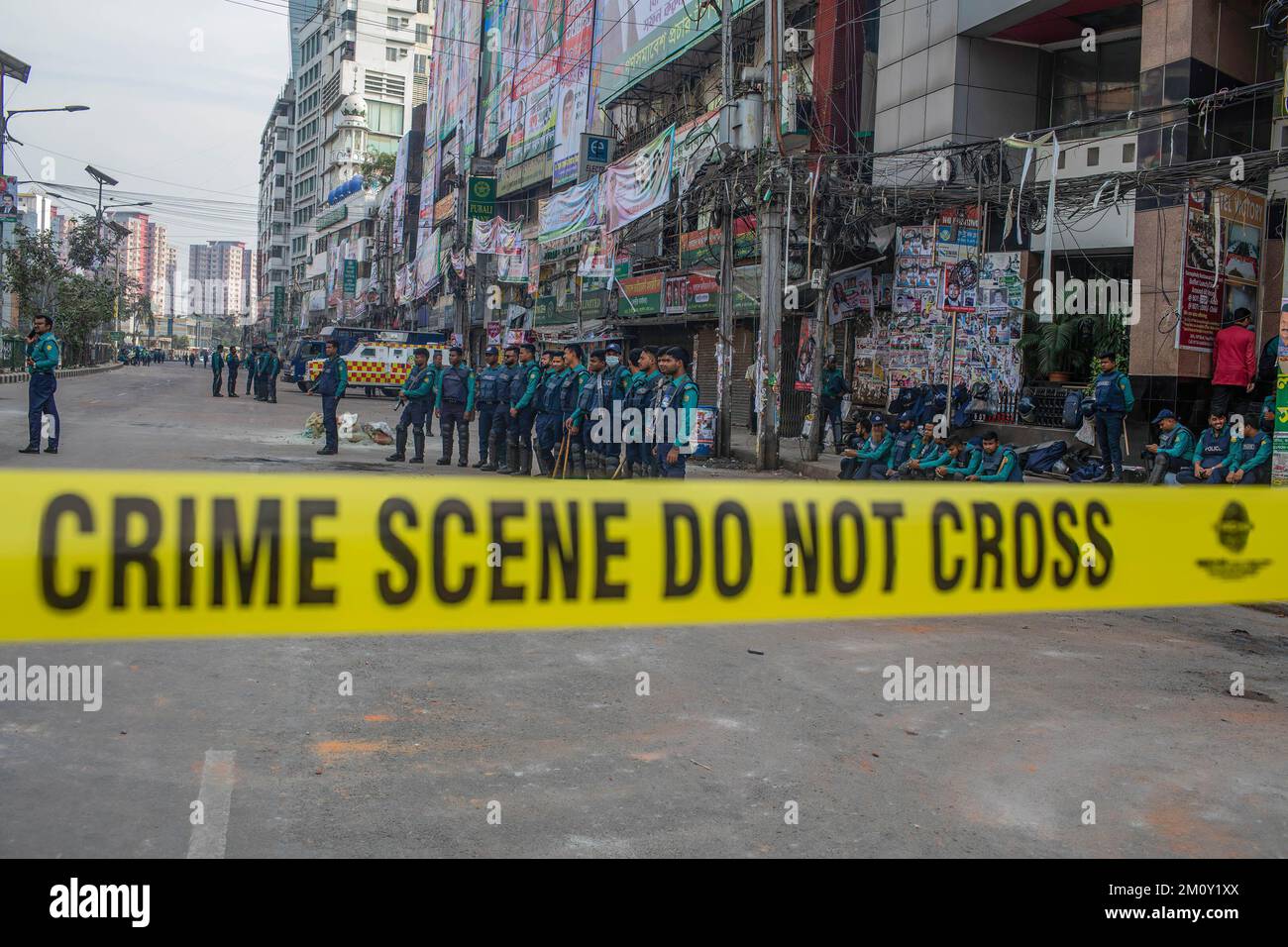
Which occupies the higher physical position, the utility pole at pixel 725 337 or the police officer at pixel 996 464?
the utility pole at pixel 725 337

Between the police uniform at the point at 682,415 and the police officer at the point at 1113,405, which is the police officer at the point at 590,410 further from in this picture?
the police officer at the point at 1113,405

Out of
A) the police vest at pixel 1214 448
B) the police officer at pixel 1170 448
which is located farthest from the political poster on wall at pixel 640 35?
the police vest at pixel 1214 448

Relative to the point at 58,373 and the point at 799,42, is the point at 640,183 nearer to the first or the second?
the point at 799,42

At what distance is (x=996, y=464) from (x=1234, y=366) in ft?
13.9

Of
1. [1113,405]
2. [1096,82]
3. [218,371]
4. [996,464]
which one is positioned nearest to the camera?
[996,464]

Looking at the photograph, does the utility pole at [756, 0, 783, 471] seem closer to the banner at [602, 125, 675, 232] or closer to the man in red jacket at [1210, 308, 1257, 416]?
the banner at [602, 125, 675, 232]

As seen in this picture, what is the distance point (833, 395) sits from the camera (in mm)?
21984

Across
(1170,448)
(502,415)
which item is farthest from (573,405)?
(1170,448)

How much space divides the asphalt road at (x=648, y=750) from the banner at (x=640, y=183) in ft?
53.2

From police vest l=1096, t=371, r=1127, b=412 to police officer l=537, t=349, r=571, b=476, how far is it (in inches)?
283

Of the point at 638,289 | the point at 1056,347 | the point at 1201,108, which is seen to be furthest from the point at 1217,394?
the point at 638,289

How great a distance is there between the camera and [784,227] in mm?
19031

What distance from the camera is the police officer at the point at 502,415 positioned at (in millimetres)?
17184
